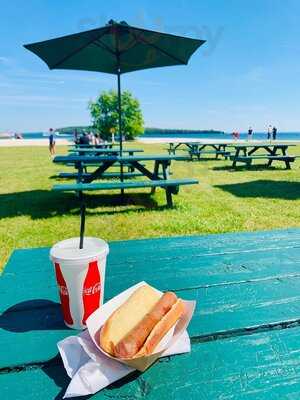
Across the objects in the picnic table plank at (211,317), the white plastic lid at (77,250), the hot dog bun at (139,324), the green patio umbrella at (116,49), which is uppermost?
the green patio umbrella at (116,49)

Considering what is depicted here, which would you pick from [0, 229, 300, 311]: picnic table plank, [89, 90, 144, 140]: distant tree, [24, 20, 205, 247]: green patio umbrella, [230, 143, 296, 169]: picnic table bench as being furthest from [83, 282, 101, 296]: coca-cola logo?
[89, 90, 144, 140]: distant tree

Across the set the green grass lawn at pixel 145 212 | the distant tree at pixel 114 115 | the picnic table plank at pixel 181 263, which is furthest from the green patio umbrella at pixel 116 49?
the distant tree at pixel 114 115

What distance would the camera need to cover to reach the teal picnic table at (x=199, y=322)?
2.61ft

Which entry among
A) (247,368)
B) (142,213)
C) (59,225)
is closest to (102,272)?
(247,368)

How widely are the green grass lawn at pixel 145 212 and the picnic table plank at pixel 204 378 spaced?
2.78 m

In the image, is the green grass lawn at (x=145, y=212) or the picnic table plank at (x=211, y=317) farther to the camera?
the green grass lawn at (x=145, y=212)

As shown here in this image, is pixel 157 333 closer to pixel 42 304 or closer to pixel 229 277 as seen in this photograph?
pixel 42 304

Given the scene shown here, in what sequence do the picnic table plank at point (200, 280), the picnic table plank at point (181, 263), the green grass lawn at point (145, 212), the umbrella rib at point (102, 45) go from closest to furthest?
the picnic table plank at point (200, 280)
the picnic table plank at point (181, 263)
the green grass lawn at point (145, 212)
the umbrella rib at point (102, 45)

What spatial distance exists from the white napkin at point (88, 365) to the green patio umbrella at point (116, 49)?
478cm

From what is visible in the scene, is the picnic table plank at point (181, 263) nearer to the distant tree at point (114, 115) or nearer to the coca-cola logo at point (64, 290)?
the coca-cola logo at point (64, 290)

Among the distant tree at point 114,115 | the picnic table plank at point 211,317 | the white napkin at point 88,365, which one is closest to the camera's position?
the white napkin at point 88,365

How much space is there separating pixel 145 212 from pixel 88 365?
4.49 metres

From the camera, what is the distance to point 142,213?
17.1ft

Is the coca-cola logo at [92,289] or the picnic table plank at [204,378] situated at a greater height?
the coca-cola logo at [92,289]
